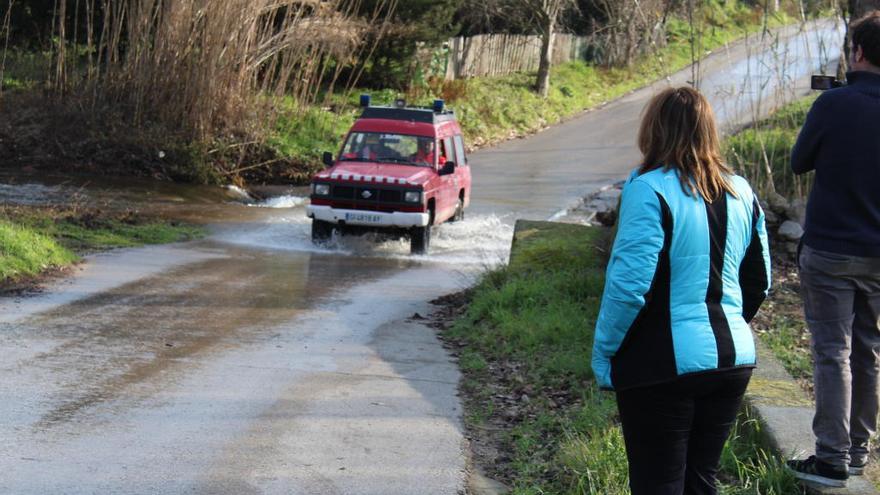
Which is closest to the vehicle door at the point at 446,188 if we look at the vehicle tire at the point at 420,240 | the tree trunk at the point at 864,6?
the vehicle tire at the point at 420,240

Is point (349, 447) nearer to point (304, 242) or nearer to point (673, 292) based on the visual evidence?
point (673, 292)

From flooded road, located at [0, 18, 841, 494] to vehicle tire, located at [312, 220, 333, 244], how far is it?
0.65 ft

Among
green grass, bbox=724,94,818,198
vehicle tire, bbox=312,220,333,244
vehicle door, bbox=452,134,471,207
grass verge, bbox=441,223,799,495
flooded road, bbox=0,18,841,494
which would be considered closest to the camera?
grass verge, bbox=441,223,799,495

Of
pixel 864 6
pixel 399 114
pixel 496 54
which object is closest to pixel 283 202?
pixel 399 114

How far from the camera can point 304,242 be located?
58.2 ft

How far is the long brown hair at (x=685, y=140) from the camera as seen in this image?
165 inches

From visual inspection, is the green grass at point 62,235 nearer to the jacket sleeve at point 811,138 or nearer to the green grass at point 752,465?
the green grass at point 752,465

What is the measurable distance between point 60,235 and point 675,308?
12.7 metres

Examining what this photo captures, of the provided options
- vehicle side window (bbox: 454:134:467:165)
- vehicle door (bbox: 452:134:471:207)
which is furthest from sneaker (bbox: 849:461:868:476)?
vehicle side window (bbox: 454:134:467:165)

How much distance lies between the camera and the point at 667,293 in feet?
13.5

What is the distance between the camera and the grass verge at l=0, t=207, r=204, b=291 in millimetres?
11953

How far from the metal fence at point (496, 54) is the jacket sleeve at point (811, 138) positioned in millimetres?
31904

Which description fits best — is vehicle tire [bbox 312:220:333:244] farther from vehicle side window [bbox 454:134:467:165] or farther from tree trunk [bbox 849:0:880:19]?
tree trunk [bbox 849:0:880:19]

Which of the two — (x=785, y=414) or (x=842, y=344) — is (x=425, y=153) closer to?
(x=785, y=414)
